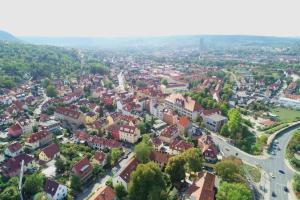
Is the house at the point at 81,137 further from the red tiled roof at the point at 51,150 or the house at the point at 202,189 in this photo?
the house at the point at 202,189

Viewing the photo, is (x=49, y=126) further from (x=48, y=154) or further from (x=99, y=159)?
(x=99, y=159)

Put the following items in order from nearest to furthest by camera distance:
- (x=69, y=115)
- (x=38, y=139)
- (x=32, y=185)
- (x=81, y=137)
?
1. (x=32, y=185)
2. (x=38, y=139)
3. (x=81, y=137)
4. (x=69, y=115)

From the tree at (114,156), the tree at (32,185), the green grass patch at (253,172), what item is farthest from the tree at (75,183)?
the green grass patch at (253,172)

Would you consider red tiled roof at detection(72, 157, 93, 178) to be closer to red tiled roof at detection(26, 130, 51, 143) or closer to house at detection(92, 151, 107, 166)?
house at detection(92, 151, 107, 166)

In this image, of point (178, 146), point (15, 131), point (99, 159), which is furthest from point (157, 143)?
point (15, 131)

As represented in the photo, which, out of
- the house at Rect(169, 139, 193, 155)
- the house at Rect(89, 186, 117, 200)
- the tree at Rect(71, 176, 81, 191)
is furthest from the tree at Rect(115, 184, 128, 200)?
the house at Rect(169, 139, 193, 155)

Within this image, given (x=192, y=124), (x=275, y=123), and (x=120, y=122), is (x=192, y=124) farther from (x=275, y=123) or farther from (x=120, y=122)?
(x=275, y=123)
